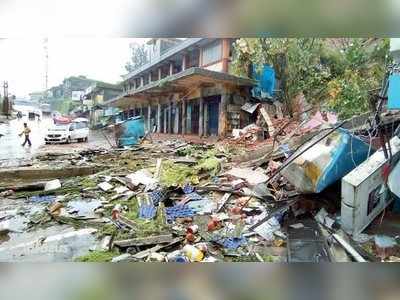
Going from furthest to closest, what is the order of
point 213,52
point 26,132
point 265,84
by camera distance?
point 26,132 → point 265,84 → point 213,52

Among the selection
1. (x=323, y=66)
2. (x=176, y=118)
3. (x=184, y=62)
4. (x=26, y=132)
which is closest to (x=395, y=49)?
(x=323, y=66)

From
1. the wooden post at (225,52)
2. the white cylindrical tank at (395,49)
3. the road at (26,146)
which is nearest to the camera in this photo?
the white cylindrical tank at (395,49)

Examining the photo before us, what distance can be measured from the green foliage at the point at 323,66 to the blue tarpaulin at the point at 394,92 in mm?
129

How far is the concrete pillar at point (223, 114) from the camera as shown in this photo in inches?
126

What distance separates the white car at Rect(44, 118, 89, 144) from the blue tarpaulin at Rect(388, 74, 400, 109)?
2.30 m

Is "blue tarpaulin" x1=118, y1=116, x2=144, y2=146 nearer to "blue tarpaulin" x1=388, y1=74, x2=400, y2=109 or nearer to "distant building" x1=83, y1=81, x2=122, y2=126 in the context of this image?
"distant building" x1=83, y1=81, x2=122, y2=126

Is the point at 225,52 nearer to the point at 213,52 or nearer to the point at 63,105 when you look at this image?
the point at 213,52

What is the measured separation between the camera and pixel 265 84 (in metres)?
3.12

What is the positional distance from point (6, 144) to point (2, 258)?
2.84 ft

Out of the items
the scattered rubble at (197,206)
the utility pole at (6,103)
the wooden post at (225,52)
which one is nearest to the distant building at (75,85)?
the utility pole at (6,103)

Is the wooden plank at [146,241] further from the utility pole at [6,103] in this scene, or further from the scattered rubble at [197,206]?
the utility pole at [6,103]

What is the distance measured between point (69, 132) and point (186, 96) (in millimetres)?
1005

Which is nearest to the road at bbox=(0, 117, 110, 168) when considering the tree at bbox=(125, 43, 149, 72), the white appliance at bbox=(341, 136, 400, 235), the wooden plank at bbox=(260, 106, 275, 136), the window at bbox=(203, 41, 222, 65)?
the tree at bbox=(125, 43, 149, 72)

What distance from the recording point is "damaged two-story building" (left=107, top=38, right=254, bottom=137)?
122 inches
